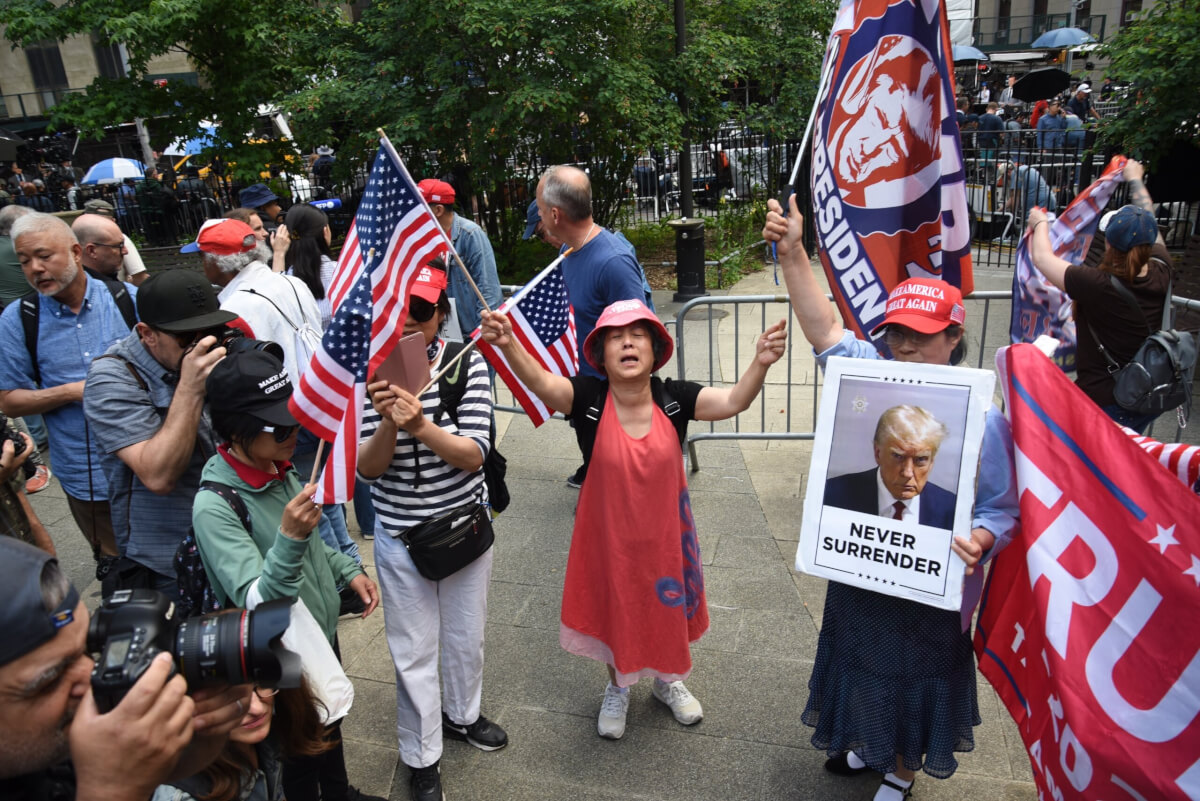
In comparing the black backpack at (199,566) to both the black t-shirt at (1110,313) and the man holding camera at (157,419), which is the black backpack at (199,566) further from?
the black t-shirt at (1110,313)

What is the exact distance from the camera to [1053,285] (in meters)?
4.56

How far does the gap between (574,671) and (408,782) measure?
94 centimetres

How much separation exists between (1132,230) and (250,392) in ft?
13.7

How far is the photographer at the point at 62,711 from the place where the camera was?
51.1 inches

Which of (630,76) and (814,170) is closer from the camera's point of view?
(814,170)

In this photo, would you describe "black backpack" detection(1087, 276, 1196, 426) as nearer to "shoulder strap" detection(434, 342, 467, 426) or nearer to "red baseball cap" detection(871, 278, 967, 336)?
"red baseball cap" detection(871, 278, 967, 336)

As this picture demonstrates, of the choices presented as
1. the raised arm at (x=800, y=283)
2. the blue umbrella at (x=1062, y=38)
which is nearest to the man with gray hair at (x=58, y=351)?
the raised arm at (x=800, y=283)

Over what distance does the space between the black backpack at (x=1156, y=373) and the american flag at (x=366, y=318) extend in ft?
11.4

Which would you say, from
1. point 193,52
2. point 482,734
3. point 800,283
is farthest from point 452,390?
point 193,52

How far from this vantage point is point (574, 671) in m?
3.97

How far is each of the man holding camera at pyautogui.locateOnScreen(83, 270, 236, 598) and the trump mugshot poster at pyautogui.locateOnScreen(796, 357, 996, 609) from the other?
7.14 ft

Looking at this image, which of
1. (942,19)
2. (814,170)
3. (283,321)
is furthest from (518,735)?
(942,19)

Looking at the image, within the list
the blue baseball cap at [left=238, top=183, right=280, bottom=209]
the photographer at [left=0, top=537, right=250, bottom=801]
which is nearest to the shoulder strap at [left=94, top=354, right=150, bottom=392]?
the photographer at [left=0, top=537, right=250, bottom=801]

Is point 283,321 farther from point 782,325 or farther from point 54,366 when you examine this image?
point 782,325
